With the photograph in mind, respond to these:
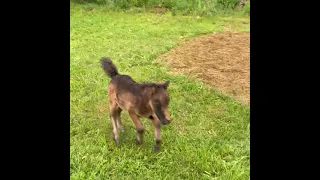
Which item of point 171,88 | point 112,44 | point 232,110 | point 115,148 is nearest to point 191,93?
point 171,88

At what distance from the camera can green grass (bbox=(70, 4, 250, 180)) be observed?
3.81 metres

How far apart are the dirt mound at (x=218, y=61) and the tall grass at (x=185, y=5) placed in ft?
12.1

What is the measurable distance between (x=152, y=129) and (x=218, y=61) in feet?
11.2

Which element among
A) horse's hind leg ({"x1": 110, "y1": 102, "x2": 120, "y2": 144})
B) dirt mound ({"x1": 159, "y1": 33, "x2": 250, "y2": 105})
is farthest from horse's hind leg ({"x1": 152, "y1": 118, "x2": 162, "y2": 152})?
dirt mound ({"x1": 159, "y1": 33, "x2": 250, "y2": 105})

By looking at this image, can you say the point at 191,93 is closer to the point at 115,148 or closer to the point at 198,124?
the point at 198,124

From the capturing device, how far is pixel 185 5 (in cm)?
1379

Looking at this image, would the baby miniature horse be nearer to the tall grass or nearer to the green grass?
the green grass

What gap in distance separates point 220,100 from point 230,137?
1.22m

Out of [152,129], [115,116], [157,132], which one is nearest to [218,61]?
[152,129]

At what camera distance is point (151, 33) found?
10070 mm

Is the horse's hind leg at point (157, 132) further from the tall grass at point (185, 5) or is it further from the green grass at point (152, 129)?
the tall grass at point (185, 5)

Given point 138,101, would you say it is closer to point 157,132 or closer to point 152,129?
point 157,132

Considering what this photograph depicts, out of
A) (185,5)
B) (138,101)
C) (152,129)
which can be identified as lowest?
(152,129)
